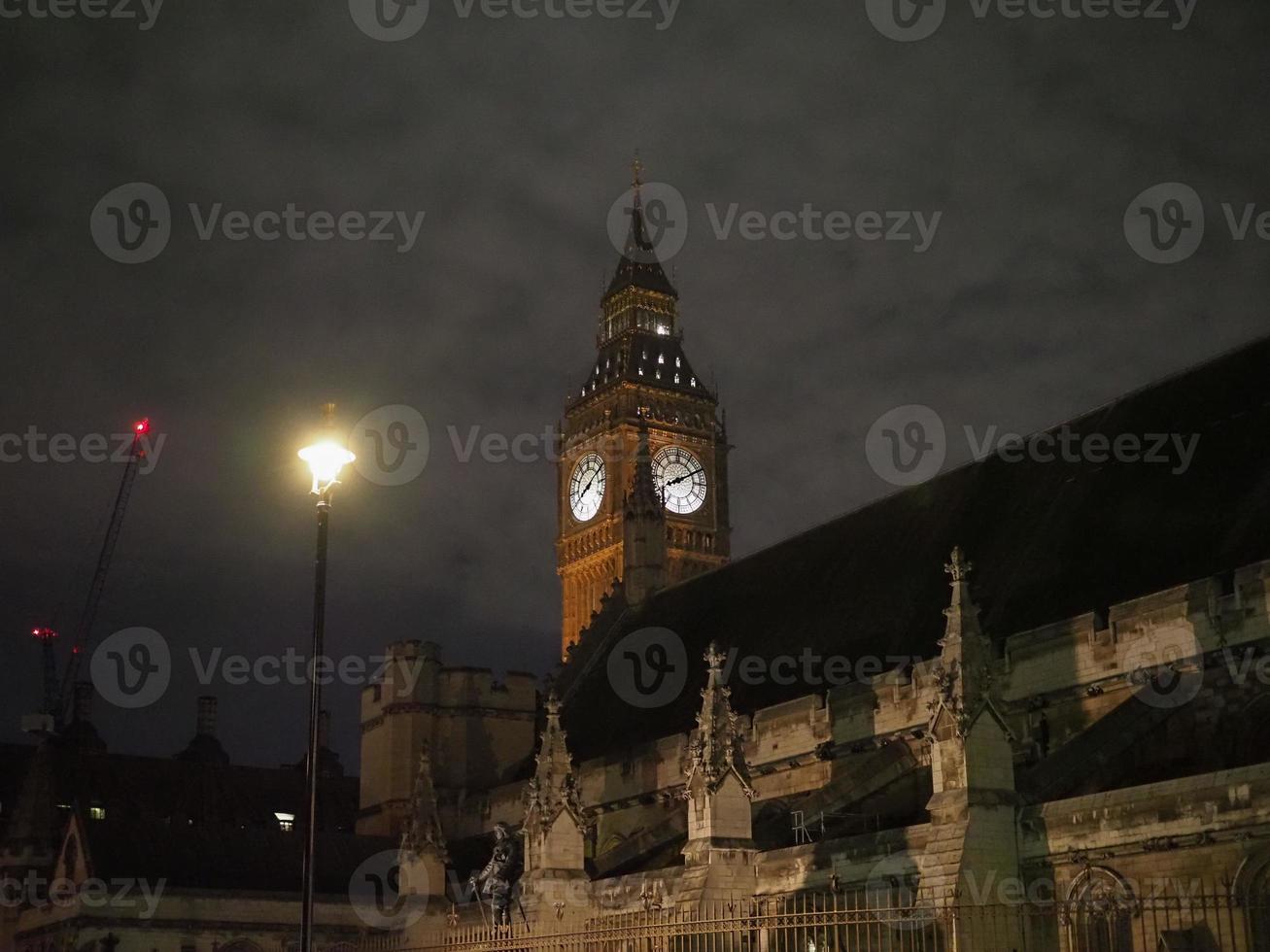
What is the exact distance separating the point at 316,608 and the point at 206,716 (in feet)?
244

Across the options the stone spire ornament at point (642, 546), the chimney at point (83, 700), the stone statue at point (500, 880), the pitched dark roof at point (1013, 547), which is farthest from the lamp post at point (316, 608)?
the chimney at point (83, 700)

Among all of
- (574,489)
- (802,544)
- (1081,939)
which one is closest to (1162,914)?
(1081,939)

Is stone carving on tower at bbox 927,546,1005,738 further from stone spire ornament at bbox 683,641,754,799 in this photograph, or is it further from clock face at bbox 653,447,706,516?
clock face at bbox 653,447,706,516

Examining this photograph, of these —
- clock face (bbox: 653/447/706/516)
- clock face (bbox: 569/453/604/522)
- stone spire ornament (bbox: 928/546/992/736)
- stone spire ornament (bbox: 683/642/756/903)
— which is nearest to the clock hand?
clock face (bbox: 653/447/706/516)

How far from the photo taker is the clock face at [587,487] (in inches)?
3327

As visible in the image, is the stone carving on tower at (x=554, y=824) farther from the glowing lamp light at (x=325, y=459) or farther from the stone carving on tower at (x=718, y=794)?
the glowing lamp light at (x=325, y=459)

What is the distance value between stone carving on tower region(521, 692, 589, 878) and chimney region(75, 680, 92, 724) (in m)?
63.4

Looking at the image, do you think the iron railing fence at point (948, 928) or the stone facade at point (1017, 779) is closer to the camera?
the iron railing fence at point (948, 928)

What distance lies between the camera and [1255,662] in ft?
78.6

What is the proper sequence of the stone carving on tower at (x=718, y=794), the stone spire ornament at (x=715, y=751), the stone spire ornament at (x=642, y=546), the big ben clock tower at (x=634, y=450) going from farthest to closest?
1. the big ben clock tower at (x=634, y=450)
2. the stone spire ornament at (x=642, y=546)
3. the stone spire ornament at (x=715, y=751)
4. the stone carving on tower at (x=718, y=794)

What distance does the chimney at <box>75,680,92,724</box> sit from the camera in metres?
91.6

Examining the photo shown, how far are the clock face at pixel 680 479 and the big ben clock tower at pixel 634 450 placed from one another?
0.16ft

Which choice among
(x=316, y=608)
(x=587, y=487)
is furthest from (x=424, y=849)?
(x=587, y=487)

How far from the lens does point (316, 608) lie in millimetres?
20703
